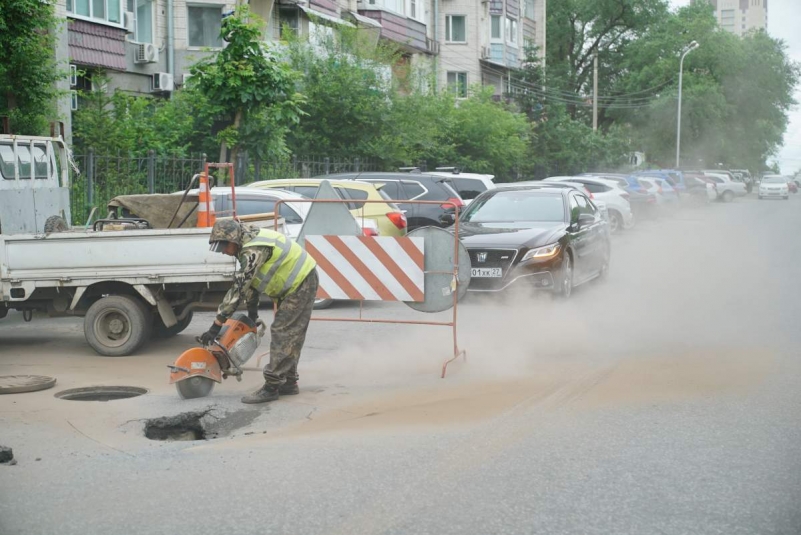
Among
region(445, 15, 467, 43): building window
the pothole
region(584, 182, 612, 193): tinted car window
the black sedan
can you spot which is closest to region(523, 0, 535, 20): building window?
region(445, 15, 467, 43): building window

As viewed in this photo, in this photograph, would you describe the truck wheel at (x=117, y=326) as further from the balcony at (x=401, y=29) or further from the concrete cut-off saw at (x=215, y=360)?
the balcony at (x=401, y=29)

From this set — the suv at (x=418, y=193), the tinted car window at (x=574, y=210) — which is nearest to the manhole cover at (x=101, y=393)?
the tinted car window at (x=574, y=210)

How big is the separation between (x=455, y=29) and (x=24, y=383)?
44.1 metres

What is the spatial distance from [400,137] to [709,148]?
5271cm

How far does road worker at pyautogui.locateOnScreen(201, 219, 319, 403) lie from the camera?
7.97 meters

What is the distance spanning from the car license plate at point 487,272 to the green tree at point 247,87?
7.78 meters

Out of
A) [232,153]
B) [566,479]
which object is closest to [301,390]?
[566,479]

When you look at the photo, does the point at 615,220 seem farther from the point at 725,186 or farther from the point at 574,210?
the point at 725,186

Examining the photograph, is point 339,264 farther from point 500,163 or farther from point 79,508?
A: point 500,163

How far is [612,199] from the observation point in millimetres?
30906

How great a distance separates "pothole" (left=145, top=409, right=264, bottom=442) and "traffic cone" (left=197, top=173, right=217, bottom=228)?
404 cm

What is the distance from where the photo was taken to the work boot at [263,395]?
8.12m

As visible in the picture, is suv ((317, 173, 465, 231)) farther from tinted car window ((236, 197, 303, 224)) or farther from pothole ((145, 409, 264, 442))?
pothole ((145, 409, 264, 442))

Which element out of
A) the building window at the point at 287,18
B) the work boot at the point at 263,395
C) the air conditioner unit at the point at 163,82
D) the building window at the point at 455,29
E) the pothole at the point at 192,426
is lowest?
the pothole at the point at 192,426
